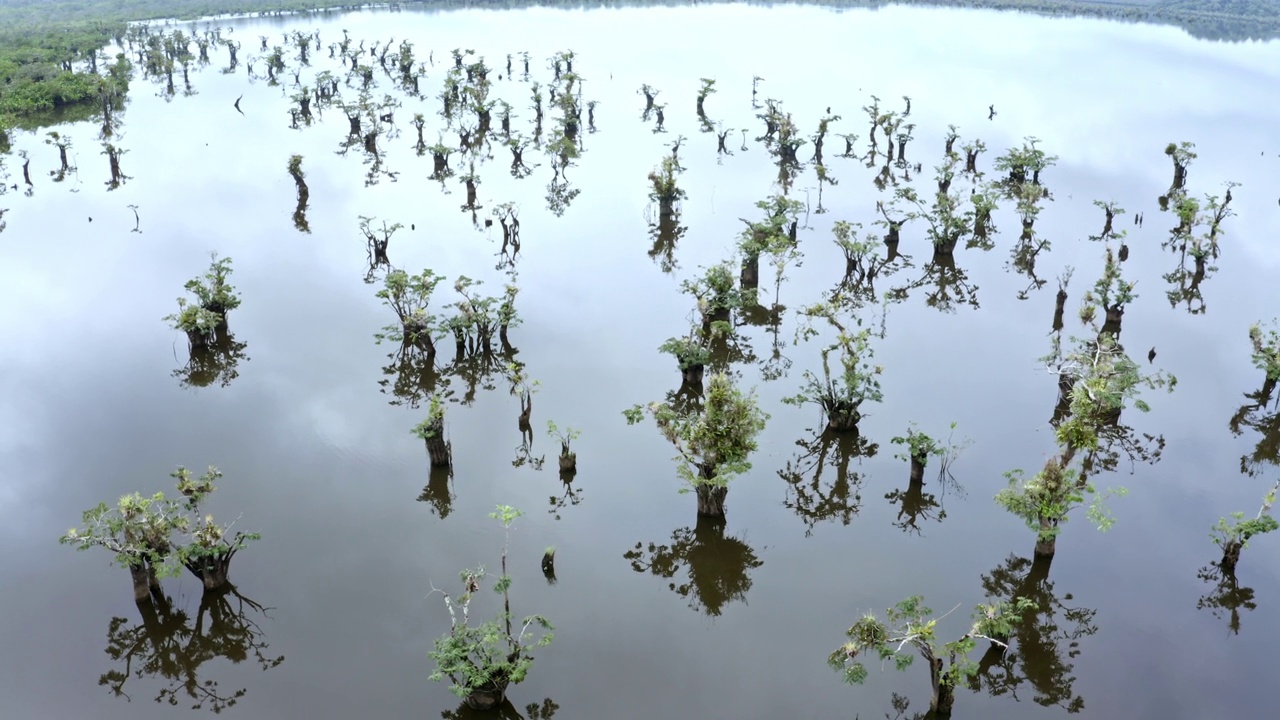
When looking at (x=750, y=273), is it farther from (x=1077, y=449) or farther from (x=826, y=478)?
(x=1077, y=449)

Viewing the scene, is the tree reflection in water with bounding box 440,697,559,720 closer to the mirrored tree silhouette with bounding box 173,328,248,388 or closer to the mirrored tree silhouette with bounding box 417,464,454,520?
the mirrored tree silhouette with bounding box 417,464,454,520

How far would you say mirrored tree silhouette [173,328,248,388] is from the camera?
2036 centimetres

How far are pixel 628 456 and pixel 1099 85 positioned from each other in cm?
3912

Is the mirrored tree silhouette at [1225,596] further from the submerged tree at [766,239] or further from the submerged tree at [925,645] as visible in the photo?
the submerged tree at [766,239]

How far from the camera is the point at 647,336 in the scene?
2217 cm

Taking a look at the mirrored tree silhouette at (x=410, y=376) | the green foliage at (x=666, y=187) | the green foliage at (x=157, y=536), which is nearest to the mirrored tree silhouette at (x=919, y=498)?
the mirrored tree silhouette at (x=410, y=376)

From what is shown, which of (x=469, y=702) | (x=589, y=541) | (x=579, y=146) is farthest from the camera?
(x=579, y=146)

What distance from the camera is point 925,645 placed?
11906 mm

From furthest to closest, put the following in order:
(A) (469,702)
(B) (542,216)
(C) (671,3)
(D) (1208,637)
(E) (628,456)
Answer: (C) (671,3), (B) (542,216), (E) (628,456), (D) (1208,637), (A) (469,702)

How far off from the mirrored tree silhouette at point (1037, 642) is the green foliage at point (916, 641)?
0.25 metres

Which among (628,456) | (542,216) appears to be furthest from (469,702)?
(542,216)

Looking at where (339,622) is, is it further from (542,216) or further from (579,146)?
(579,146)

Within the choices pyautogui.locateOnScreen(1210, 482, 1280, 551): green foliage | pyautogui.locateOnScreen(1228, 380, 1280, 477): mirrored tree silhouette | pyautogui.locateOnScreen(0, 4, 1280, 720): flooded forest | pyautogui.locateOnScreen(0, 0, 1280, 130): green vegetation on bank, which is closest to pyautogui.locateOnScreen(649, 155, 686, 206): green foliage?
pyautogui.locateOnScreen(0, 4, 1280, 720): flooded forest

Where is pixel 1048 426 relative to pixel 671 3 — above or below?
below
